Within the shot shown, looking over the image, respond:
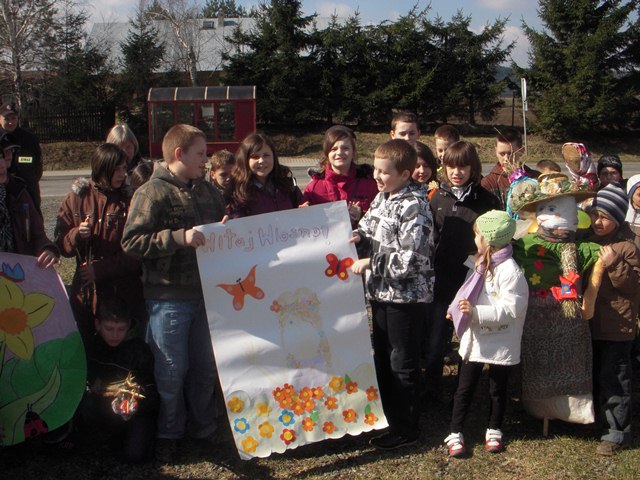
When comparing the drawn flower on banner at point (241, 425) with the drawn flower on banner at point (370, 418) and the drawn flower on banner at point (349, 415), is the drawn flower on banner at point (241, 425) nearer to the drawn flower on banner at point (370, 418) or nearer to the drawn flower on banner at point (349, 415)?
the drawn flower on banner at point (349, 415)

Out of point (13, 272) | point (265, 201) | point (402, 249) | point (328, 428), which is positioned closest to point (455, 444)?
point (328, 428)

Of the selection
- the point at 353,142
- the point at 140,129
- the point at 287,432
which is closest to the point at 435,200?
the point at 353,142

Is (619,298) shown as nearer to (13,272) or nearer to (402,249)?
(402,249)

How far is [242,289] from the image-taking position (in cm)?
360

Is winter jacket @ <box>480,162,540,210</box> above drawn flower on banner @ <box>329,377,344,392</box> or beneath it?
above

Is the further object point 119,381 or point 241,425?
point 119,381

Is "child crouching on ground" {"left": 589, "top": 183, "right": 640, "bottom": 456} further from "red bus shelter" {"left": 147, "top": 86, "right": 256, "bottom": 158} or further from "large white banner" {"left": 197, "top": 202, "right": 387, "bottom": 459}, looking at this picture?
"red bus shelter" {"left": 147, "top": 86, "right": 256, "bottom": 158}

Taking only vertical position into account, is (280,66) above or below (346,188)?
above

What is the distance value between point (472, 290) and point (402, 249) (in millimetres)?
498

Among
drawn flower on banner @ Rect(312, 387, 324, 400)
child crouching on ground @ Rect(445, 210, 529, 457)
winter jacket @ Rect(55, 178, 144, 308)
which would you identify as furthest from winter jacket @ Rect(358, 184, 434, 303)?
winter jacket @ Rect(55, 178, 144, 308)

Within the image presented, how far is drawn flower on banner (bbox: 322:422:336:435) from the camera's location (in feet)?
12.1

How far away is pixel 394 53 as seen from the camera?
30.2 m

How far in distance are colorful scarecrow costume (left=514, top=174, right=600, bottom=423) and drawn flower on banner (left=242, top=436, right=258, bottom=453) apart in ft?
5.59

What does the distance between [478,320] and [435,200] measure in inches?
39.4
